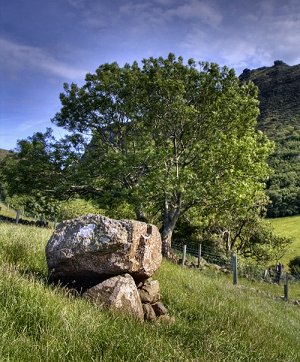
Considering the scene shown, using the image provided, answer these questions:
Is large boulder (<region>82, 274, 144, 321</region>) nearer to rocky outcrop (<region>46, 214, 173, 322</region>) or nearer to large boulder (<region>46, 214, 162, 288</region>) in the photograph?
rocky outcrop (<region>46, 214, 173, 322</region>)

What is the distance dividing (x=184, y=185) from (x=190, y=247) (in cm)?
1362

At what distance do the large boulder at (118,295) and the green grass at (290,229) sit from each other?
53345 mm

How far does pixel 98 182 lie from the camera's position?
94.7 ft

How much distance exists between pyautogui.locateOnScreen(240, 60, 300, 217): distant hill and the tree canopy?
64.5 meters

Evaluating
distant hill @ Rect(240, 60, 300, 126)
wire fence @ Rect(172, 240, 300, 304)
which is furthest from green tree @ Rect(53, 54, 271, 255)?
distant hill @ Rect(240, 60, 300, 126)

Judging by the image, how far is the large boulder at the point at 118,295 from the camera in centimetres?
791

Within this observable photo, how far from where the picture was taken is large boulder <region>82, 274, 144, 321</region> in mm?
7914

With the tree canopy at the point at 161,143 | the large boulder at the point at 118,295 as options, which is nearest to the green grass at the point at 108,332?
the large boulder at the point at 118,295

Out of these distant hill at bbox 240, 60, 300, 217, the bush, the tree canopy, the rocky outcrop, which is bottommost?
the bush

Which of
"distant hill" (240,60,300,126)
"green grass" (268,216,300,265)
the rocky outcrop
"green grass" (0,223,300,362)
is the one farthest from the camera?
"distant hill" (240,60,300,126)

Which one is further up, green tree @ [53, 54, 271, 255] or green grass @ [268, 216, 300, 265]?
green tree @ [53, 54, 271, 255]

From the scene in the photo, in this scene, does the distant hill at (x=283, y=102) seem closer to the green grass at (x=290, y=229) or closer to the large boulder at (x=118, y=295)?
the green grass at (x=290, y=229)

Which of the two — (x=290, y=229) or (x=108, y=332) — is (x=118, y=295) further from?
(x=290, y=229)

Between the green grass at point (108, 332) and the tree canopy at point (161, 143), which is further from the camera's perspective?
the tree canopy at point (161, 143)
